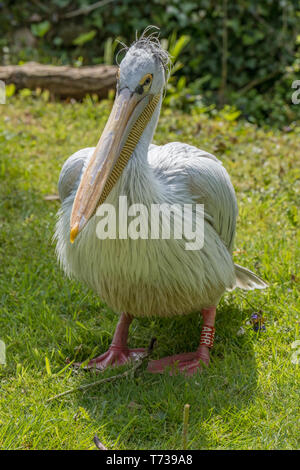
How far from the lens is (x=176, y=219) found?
10.2 feet

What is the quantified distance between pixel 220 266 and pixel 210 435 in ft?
2.99

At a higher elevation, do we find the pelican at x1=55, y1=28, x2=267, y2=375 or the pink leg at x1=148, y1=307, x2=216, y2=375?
the pelican at x1=55, y1=28, x2=267, y2=375

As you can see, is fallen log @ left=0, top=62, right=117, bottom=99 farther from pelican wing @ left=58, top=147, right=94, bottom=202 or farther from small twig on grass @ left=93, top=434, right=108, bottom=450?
small twig on grass @ left=93, top=434, right=108, bottom=450

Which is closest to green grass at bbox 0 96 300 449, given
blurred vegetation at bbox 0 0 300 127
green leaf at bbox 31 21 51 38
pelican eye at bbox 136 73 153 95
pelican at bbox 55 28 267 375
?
pelican at bbox 55 28 267 375

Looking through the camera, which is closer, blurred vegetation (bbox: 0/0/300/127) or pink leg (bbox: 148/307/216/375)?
pink leg (bbox: 148/307/216/375)

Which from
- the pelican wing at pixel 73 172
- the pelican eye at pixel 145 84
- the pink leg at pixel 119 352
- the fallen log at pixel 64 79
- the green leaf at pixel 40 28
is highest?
the pelican eye at pixel 145 84

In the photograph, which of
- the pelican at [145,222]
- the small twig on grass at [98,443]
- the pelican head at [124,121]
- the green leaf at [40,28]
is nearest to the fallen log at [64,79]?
the green leaf at [40,28]

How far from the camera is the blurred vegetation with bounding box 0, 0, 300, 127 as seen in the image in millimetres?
7828

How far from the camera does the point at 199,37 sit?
8055mm

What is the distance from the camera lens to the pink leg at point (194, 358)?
10.9 feet

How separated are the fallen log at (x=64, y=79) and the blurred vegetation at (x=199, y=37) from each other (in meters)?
0.64

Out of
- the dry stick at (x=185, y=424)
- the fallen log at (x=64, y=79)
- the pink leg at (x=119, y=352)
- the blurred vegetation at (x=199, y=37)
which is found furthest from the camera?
the blurred vegetation at (x=199, y=37)

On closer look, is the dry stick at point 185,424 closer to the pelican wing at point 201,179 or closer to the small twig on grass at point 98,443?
the small twig on grass at point 98,443

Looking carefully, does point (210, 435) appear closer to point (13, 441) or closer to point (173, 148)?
point (13, 441)
